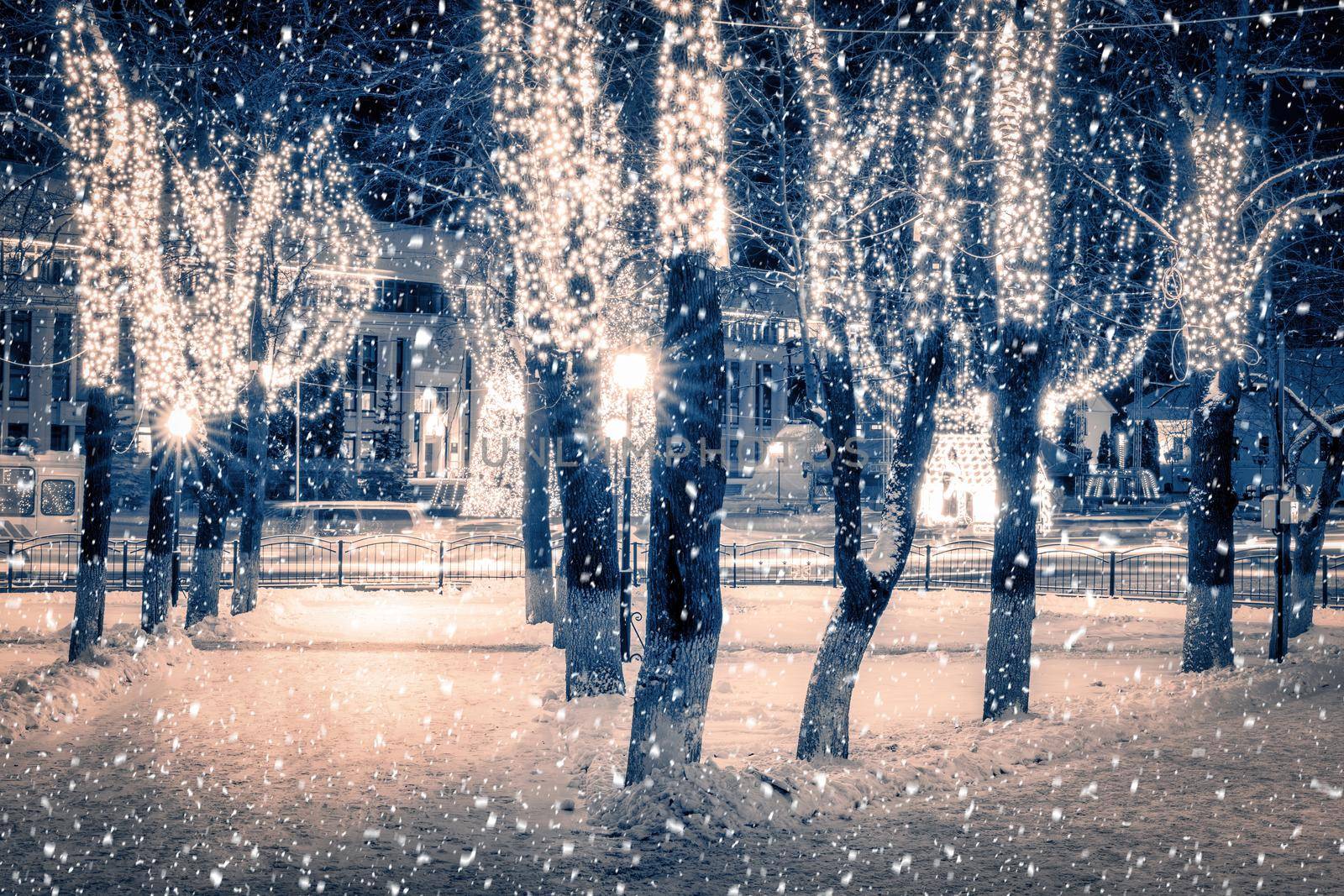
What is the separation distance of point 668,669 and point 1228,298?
7909 mm

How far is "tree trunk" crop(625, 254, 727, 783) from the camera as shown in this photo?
8.07 metres

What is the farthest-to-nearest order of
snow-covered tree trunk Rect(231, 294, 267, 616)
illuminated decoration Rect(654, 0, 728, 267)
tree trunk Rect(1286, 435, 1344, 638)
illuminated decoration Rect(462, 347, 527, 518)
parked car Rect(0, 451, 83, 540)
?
1. illuminated decoration Rect(462, 347, 527, 518)
2. parked car Rect(0, 451, 83, 540)
3. snow-covered tree trunk Rect(231, 294, 267, 616)
4. tree trunk Rect(1286, 435, 1344, 638)
5. illuminated decoration Rect(654, 0, 728, 267)

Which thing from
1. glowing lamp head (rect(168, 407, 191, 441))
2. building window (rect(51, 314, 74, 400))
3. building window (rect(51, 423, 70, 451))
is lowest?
glowing lamp head (rect(168, 407, 191, 441))

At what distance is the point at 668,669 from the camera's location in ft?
26.6

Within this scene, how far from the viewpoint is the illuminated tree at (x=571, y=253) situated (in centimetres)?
1058

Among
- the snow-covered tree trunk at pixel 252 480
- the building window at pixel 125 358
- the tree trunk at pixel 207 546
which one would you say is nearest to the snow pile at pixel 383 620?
the tree trunk at pixel 207 546

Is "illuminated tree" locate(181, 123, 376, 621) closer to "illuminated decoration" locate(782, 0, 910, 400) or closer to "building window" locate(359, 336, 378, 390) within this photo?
"illuminated decoration" locate(782, 0, 910, 400)

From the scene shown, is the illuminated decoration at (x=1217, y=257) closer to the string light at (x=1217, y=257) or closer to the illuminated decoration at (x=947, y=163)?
the string light at (x=1217, y=257)

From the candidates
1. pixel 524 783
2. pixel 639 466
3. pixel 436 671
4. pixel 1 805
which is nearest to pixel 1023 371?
pixel 524 783

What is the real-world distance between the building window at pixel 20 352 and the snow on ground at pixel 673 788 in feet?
140

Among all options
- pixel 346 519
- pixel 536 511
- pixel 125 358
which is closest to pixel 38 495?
pixel 346 519

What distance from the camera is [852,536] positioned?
8805 mm

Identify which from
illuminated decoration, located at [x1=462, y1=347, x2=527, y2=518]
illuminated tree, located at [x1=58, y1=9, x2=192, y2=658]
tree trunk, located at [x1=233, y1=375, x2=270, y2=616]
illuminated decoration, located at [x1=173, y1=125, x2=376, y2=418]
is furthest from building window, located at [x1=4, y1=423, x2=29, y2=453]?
illuminated tree, located at [x1=58, y1=9, x2=192, y2=658]

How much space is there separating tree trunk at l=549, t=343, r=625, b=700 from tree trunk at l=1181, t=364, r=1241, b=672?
6291 mm
